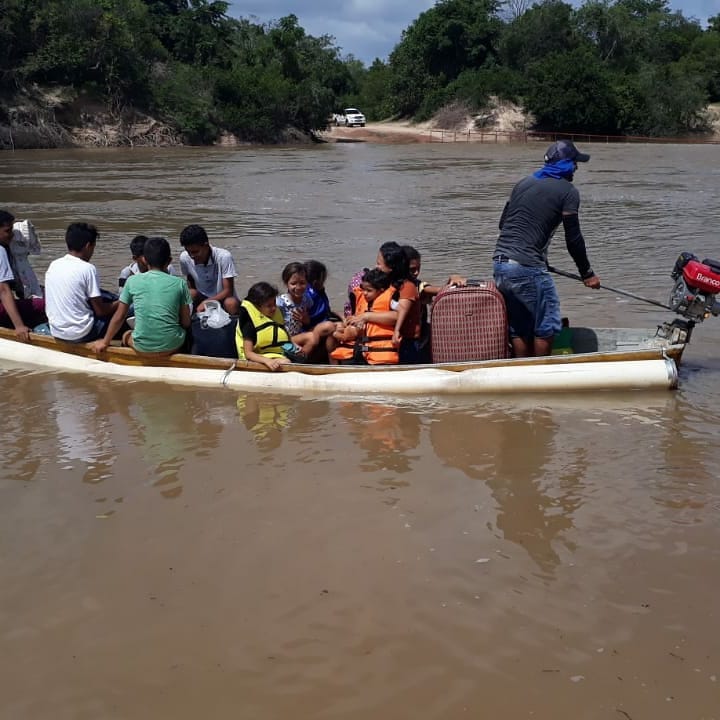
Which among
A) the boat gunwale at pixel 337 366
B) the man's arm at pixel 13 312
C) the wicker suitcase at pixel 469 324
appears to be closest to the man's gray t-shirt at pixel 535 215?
the wicker suitcase at pixel 469 324

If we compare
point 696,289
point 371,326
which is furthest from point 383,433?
point 696,289

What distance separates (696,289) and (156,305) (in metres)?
3.43

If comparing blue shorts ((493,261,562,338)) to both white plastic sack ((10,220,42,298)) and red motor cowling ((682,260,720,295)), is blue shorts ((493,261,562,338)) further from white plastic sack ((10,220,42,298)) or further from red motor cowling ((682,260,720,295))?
white plastic sack ((10,220,42,298))

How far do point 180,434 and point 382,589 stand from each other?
6.76 ft

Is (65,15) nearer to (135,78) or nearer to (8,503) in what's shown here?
(135,78)

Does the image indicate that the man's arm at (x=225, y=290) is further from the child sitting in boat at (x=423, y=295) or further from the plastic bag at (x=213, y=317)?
the child sitting in boat at (x=423, y=295)

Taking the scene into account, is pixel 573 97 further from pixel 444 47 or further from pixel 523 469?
pixel 523 469

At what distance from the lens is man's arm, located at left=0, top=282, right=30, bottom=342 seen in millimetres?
6195

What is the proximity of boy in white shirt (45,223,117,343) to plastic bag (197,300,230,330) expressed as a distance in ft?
2.17

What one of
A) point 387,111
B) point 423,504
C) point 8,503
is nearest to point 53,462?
point 8,503

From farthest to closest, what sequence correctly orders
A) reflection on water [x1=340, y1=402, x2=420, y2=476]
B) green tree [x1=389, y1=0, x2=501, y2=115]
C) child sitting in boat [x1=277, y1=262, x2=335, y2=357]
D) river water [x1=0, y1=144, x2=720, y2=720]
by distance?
1. green tree [x1=389, y1=0, x2=501, y2=115]
2. child sitting in boat [x1=277, y1=262, x2=335, y2=357]
3. reflection on water [x1=340, y1=402, x2=420, y2=476]
4. river water [x1=0, y1=144, x2=720, y2=720]

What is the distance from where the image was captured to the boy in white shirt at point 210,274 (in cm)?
649

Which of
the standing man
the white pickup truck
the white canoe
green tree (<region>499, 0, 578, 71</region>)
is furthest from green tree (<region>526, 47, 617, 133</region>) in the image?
the standing man

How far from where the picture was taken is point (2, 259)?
6113 millimetres
